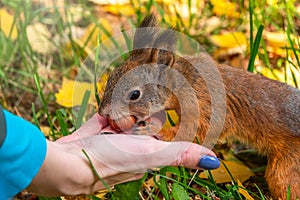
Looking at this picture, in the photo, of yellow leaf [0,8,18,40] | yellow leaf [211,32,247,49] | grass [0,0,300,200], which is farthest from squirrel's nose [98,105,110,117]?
yellow leaf [0,8,18,40]

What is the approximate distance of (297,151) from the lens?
6.33 ft

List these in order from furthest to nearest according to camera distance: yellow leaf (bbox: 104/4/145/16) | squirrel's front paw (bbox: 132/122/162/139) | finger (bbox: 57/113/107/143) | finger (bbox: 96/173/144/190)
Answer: yellow leaf (bbox: 104/4/145/16) < squirrel's front paw (bbox: 132/122/162/139) < finger (bbox: 57/113/107/143) < finger (bbox: 96/173/144/190)

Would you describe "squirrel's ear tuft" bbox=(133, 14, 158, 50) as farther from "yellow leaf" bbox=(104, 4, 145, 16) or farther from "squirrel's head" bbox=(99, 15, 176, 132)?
"yellow leaf" bbox=(104, 4, 145, 16)

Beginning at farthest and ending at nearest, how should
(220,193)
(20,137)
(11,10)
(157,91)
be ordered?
(11,10), (157,91), (220,193), (20,137)

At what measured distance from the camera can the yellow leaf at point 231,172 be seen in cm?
190

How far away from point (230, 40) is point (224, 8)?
0.30 m

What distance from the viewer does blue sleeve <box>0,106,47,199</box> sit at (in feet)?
3.89

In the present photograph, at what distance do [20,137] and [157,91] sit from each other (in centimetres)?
78

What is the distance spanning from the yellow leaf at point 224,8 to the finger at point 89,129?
132cm

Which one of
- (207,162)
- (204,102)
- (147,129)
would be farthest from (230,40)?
(207,162)

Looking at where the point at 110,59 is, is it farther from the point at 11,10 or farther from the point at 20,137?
Result: the point at 20,137

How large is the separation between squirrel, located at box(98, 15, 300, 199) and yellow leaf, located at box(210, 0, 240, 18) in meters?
0.85

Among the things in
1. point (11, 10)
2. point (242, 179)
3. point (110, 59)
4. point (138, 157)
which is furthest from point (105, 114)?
point (11, 10)

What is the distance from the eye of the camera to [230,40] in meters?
2.71
